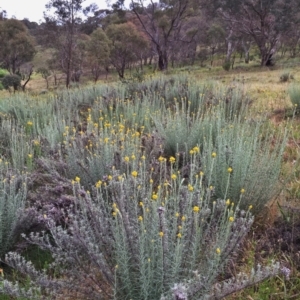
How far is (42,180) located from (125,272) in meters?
1.81

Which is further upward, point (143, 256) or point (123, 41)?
point (123, 41)

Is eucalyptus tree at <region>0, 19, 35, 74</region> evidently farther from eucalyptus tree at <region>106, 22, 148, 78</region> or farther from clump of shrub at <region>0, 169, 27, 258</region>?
clump of shrub at <region>0, 169, 27, 258</region>

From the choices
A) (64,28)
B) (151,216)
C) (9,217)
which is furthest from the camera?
(64,28)

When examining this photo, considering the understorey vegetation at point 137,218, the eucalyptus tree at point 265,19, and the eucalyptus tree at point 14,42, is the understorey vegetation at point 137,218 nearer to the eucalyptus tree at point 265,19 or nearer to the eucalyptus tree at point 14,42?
the eucalyptus tree at point 265,19

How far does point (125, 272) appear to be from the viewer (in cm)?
160

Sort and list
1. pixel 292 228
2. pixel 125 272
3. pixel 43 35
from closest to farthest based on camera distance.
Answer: pixel 125 272
pixel 292 228
pixel 43 35

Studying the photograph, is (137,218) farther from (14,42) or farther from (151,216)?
(14,42)

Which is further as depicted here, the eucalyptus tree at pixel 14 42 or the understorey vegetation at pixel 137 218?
the eucalyptus tree at pixel 14 42

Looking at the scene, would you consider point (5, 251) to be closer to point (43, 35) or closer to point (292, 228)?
point (292, 228)

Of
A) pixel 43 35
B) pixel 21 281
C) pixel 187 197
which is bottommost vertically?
pixel 21 281

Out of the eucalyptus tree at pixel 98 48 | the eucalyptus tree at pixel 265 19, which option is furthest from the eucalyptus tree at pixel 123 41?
the eucalyptus tree at pixel 265 19

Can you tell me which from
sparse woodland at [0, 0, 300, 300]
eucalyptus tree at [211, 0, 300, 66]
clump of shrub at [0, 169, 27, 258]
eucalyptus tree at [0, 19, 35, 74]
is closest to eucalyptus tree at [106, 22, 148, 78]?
eucalyptus tree at [0, 19, 35, 74]

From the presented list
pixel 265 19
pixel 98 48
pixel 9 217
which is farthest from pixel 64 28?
pixel 9 217

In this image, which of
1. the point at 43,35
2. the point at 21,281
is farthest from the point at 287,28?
the point at 21,281
